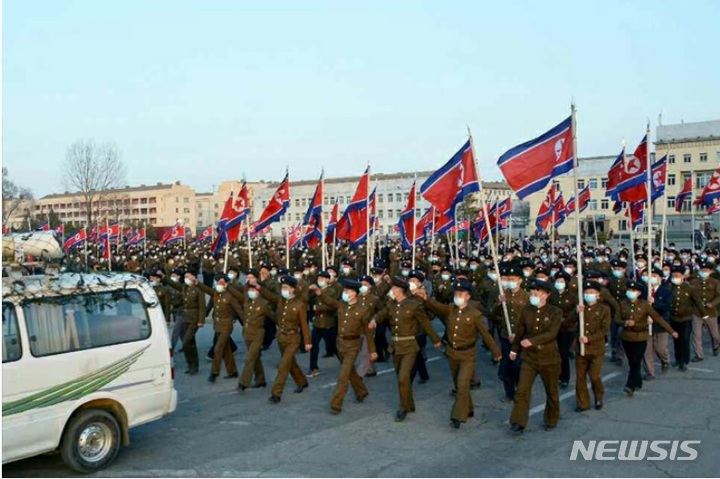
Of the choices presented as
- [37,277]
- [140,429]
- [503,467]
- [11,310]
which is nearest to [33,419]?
[11,310]

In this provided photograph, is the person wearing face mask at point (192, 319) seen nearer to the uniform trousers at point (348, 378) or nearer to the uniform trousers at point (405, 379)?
the uniform trousers at point (348, 378)

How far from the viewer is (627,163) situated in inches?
581

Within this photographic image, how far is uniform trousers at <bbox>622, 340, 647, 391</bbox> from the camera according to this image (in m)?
10.1

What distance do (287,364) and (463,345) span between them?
2.50 meters

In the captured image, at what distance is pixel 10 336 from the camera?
6672 mm

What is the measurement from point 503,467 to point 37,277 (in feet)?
16.2

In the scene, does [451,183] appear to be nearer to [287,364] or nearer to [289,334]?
[289,334]

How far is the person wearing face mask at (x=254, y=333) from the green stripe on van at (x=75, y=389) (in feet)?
9.82

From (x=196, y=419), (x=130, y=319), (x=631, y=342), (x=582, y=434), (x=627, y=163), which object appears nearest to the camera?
(x=130, y=319)

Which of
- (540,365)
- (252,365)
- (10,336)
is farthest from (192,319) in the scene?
(540,365)

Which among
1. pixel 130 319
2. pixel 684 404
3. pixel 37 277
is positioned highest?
pixel 37 277

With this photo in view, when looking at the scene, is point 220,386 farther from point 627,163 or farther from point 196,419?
point 627,163

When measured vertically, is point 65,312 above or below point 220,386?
above

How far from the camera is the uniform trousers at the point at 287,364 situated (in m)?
9.98
